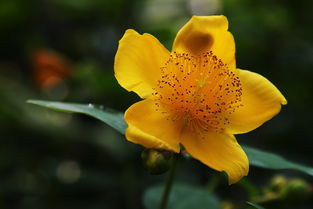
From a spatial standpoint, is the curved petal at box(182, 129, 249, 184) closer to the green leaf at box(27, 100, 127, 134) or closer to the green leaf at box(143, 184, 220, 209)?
the green leaf at box(27, 100, 127, 134)

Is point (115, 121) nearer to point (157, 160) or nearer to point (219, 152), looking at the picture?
point (157, 160)

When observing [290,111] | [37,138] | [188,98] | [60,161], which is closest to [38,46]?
[37,138]

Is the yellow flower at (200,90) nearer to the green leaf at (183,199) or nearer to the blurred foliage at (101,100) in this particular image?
the green leaf at (183,199)

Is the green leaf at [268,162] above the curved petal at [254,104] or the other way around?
the other way around

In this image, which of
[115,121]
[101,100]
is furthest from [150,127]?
[101,100]

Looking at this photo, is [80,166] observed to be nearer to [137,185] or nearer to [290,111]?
[137,185]

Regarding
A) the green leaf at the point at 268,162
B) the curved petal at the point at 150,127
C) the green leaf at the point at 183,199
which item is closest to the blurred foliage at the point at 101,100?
the green leaf at the point at 183,199

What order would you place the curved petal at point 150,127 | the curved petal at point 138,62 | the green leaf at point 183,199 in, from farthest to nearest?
the green leaf at point 183,199, the curved petal at point 138,62, the curved petal at point 150,127

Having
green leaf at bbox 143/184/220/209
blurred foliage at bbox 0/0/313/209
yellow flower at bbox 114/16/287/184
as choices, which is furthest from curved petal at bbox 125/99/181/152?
blurred foliage at bbox 0/0/313/209

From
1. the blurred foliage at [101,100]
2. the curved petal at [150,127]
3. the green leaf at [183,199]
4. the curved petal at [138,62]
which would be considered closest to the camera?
the curved petal at [150,127]
